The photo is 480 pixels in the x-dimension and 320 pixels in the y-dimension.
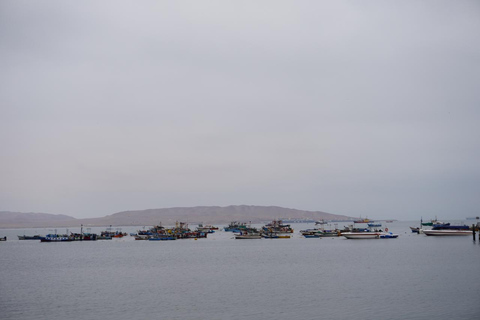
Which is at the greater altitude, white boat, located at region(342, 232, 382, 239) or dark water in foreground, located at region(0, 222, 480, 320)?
dark water in foreground, located at region(0, 222, 480, 320)

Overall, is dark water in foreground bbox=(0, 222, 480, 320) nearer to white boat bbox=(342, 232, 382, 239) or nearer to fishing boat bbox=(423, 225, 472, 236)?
white boat bbox=(342, 232, 382, 239)

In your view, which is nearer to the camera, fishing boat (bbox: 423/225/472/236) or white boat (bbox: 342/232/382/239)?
fishing boat (bbox: 423/225/472/236)

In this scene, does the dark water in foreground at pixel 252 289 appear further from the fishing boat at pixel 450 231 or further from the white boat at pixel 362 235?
Result: the fishing boat at pixel 450 231

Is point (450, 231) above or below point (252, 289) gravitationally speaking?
above

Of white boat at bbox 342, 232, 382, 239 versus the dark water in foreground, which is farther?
white boat at bbox 342, 232, 382, 239

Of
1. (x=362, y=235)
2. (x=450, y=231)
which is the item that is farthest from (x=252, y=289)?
(x=450, y=231)

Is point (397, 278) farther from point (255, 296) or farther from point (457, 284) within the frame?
point (255, 296)

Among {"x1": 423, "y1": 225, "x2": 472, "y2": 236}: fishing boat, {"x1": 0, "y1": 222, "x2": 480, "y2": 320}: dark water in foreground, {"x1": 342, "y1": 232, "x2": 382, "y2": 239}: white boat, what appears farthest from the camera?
{"x1": 342, "y1": 232, "x2": 382, "y2": 239}: white boat

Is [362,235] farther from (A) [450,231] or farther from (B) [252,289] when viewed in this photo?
(B) [252,289]

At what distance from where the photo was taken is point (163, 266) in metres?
61.0

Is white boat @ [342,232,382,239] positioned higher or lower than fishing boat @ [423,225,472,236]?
lower

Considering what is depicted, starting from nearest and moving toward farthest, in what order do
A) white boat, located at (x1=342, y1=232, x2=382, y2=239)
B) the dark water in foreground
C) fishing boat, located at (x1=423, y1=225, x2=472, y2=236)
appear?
the dark water in foreground, fishing boat, located at (x1=423, y1=225, x2=472, y2=236), white boat, located at (x1=342, y1=232, x2=382, y2=239)

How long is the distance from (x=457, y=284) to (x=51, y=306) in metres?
32.5

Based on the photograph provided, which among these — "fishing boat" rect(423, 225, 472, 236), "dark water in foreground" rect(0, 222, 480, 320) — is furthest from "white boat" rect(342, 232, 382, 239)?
"dark water in foreground" rect(0, 222, 480, 320)
